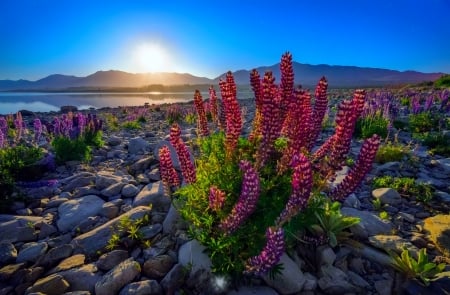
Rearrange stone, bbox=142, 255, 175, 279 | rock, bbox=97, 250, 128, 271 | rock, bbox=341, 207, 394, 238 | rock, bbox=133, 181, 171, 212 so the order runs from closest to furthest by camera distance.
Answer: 1. stone, bbox=142, 255, 175, 279
2. rock, bbox=97, 250, 128, 271
3. rock, bbox=341, 207, 394, 238
4. rock, bbox=133, 181, 171, 212

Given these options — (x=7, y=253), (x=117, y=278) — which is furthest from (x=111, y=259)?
(x=7, y=253)

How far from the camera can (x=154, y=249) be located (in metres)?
4.30

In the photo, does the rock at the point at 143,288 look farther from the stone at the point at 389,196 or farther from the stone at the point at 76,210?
the stone at the point at 389,196

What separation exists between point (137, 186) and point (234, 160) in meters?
3.24

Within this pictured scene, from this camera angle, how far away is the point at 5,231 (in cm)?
497

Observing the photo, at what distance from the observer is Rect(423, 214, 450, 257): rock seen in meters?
4.34

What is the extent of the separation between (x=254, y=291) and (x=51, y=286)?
2.22 m

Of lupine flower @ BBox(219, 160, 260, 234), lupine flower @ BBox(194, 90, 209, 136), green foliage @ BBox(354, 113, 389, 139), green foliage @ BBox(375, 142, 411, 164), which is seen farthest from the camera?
green foliage @ BBox(354, 113, 389, 139)

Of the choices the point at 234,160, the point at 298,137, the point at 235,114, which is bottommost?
the point at 234,160

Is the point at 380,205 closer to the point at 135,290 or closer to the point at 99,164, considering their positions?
the point at 135,290

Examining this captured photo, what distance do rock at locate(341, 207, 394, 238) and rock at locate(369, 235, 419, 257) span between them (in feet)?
0.73

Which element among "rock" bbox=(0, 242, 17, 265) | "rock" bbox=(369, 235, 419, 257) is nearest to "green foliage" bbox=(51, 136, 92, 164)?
"rock" bbox=(0, 242, 17, 265)

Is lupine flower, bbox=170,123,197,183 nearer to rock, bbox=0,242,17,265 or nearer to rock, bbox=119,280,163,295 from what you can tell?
rock, bbox=119,280,163,295

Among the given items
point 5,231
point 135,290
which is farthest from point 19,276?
point 135,290
